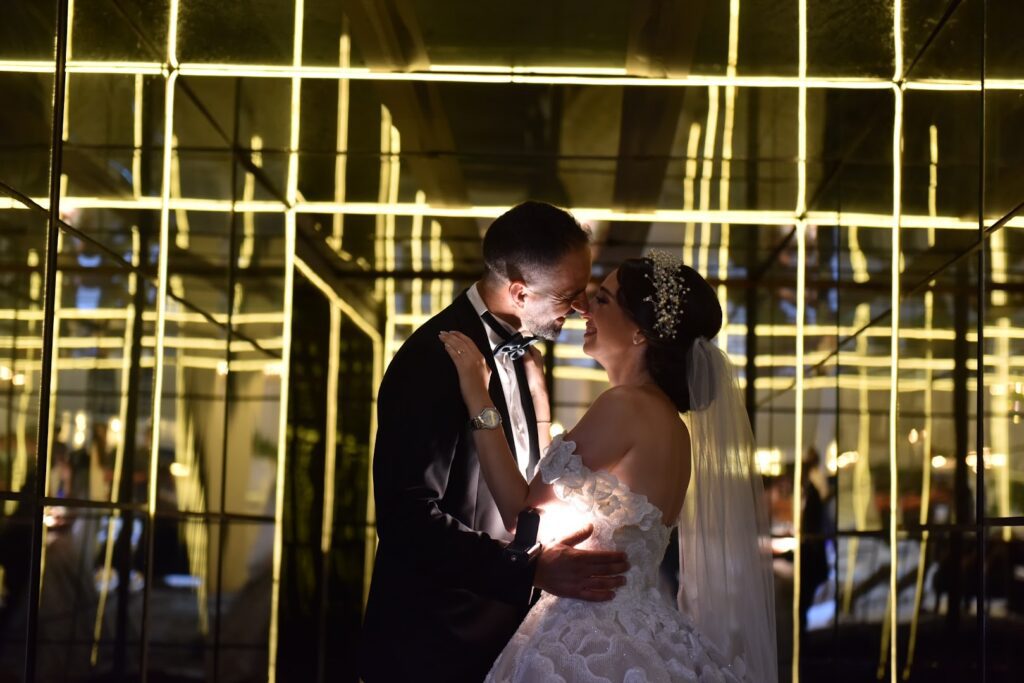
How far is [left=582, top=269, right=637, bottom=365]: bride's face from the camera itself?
4.19m

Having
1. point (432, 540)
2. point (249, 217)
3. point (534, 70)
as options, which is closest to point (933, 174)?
point (534, 70)

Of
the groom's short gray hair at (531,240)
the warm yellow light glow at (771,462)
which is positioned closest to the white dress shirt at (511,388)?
the groom's short gray hair at (531,240)

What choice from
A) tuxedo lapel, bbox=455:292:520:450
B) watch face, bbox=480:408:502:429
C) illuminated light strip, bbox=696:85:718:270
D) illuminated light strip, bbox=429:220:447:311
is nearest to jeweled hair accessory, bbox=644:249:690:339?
tuxedo lapel, bbox=455:292:520:450

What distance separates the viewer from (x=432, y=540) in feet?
12.3

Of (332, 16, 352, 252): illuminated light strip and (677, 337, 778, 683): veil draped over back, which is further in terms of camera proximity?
(332, 16, 352, 252): illuminated light strip

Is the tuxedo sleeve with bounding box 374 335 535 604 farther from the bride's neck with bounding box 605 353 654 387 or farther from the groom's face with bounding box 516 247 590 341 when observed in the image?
the bride's neck with bounding box 605 353 654 387

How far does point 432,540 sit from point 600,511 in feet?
1.68

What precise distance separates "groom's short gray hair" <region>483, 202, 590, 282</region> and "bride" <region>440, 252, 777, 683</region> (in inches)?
9.1

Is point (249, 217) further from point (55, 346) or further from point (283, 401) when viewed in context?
point (55, 346)

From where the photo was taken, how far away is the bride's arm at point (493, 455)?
3.86m

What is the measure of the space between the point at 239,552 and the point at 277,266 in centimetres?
196

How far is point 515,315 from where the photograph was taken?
4145mm

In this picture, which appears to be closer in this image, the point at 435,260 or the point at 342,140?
the point at 342,140

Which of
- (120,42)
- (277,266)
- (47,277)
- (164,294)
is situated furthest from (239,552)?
(47,277)
